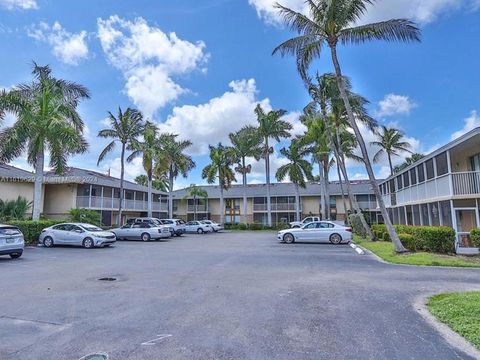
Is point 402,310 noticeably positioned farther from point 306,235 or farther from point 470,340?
point 306,235

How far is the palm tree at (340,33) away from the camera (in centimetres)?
1625

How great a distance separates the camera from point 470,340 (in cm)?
506

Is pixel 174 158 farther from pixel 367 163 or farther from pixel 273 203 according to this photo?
pixel 367 163

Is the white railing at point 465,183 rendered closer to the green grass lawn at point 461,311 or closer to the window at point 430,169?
the window at point 430,169

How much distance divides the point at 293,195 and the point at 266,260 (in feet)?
122

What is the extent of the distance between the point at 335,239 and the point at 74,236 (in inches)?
609

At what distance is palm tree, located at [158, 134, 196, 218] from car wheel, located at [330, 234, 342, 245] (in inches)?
815

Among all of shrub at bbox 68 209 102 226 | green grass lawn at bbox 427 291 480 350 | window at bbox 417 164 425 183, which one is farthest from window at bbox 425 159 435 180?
shrub at bbox 68 209 102 226

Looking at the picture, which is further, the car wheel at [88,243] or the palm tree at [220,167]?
the palm tree at [220,167]

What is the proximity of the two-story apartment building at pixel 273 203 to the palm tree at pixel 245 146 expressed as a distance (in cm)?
744

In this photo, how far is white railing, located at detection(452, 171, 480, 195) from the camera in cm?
1758

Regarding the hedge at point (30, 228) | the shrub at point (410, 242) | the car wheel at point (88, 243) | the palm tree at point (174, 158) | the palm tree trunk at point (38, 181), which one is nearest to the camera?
the shrub at point (410, 242)

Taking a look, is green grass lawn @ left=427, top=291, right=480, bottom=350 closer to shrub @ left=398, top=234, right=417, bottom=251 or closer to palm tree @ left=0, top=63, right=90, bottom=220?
shrub @ left=398, top=234, right=417, bottom=251

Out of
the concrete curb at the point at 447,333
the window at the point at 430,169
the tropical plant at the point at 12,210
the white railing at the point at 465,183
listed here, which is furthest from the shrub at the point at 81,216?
the concrete curb at the point at 447,333
